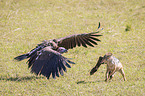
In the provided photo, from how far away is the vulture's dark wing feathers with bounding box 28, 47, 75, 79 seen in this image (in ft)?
21.1

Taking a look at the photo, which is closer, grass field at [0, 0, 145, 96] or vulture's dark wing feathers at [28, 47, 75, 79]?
vulture's dark wing feathers at [28, 47, 75, 79]

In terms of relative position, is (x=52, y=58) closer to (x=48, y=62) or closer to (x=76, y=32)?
(x=48, y=62)

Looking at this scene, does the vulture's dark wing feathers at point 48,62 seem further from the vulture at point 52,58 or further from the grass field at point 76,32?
the grass field at point 76,32

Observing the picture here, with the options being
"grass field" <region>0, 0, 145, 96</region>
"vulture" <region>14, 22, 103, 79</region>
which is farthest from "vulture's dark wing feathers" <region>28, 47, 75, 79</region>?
"grass field" <region>0, 0, 145, 96</region>

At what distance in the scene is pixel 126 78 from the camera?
7.71 metres

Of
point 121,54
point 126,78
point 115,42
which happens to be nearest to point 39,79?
point 126,78

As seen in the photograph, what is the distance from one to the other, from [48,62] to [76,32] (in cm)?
566

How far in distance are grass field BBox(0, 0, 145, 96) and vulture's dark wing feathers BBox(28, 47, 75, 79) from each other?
826mm

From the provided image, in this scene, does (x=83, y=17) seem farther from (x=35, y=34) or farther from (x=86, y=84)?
(x=86, y=84)

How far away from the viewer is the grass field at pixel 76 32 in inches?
289

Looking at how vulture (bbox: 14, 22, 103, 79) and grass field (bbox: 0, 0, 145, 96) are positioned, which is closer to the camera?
vulture (bbox: 14, 22, 103, 79)

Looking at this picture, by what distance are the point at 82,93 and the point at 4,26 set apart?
7583 millimetres

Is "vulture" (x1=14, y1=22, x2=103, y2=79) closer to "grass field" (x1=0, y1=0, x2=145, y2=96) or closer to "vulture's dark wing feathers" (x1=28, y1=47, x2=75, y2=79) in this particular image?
"vulture's dark wing feathers" (x1=28, y1=47, x2=75, y2=79)

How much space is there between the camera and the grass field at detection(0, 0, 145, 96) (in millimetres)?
7348
